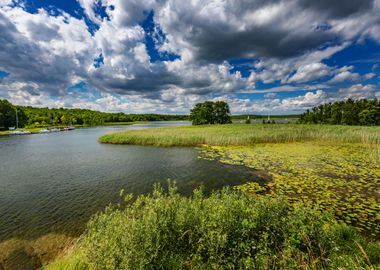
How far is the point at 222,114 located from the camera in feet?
214

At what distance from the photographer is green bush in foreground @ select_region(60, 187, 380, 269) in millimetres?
2732

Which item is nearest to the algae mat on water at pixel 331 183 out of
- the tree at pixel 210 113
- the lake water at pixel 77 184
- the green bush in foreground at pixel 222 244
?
the green bush in foreground at pixel 222 244

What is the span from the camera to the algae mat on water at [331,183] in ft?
19.2

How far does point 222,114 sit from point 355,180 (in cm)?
5749

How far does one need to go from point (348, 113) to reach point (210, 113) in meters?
42.5

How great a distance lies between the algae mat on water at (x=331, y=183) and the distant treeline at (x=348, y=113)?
1923 inches

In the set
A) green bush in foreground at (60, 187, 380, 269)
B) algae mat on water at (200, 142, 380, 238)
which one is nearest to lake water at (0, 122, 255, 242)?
→ algae mat on water at (200, 142, 380, 238)

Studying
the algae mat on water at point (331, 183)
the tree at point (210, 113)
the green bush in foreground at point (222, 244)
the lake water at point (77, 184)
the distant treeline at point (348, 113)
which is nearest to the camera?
the green bush in foreground at point (222, 244)

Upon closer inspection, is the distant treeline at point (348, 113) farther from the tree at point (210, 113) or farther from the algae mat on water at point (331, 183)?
the algae mat on water at point (331, 183)

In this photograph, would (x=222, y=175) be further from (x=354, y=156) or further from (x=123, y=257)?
(x=354, y=156)

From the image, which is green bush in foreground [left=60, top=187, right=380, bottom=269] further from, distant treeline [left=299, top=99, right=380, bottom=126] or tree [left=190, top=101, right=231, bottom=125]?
distant treeline [left=299, top=99, right=380, bottom=126]

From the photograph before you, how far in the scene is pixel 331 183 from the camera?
835 centimetres

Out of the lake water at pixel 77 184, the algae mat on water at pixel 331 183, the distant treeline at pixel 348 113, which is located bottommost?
the lake water at pixel 77 184

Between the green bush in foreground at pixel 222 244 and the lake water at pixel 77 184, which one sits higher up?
the green bush in foreground at pixel 222 244
